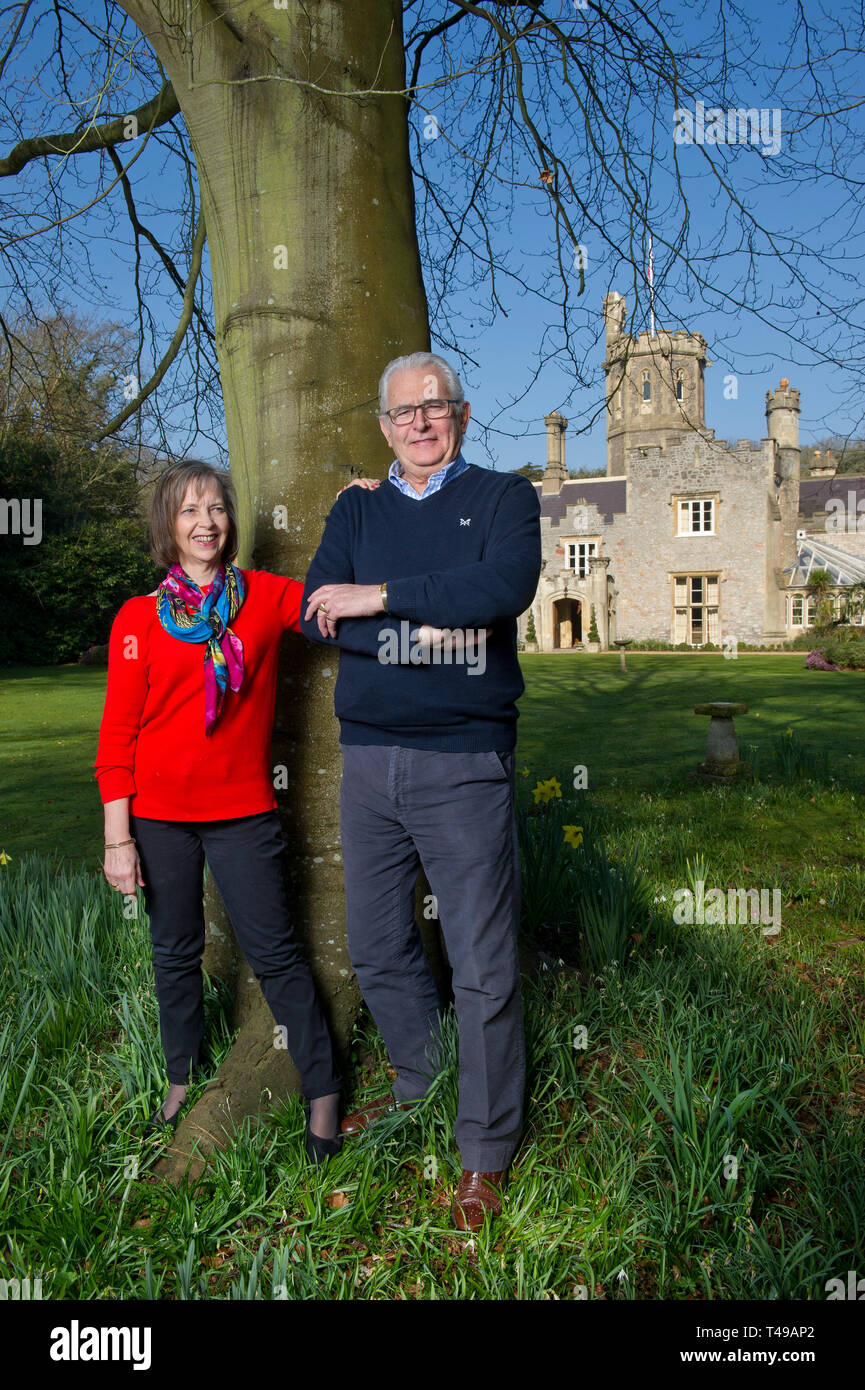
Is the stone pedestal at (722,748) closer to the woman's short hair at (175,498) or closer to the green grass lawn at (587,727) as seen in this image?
the green grass lawn at (587,727)

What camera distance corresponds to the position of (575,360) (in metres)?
4.62

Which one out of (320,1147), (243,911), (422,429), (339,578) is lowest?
(320,1147)

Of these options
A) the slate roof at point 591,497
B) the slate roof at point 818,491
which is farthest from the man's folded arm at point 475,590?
the slate roof at point 818,491

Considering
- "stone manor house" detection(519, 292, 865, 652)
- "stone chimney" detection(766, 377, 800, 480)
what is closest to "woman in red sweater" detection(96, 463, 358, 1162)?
"stone manor house" detection(519, 292, 865, 652)

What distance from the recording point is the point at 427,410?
2197 mm

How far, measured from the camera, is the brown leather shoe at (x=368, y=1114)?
2387 millimetres

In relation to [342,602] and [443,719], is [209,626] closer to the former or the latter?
[342,602]

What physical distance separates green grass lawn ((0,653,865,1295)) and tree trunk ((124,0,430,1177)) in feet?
1.39

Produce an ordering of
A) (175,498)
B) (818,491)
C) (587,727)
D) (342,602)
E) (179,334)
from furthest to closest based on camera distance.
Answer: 1. (818,491)
2. (587,727)
3. (179,334)
4. (175,498)
5. (342,602)

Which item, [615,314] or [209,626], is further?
[615,314]

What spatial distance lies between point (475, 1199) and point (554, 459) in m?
39.3

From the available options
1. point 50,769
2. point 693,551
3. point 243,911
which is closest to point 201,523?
point 243,911
